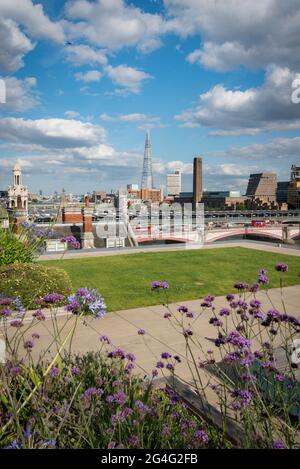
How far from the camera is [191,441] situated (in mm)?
2588

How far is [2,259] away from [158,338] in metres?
4.70

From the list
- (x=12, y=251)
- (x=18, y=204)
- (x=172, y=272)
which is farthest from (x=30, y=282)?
(x=172, y=272)

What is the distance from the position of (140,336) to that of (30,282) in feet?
9.66

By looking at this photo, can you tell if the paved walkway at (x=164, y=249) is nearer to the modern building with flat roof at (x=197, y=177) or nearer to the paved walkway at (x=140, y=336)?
the paved walkway at (x=140, y=336)

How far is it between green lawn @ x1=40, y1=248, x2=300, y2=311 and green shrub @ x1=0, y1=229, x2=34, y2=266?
192cm

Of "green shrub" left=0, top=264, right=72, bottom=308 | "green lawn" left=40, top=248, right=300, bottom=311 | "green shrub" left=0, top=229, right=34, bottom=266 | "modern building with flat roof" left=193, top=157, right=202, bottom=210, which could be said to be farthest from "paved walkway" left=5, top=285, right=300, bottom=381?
"modern building with flat roof" left=193, top=157, right=202, bottom=210

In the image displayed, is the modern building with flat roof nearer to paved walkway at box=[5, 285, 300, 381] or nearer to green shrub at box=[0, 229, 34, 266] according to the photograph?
green shrub at box=[0, 229, 34, 266]

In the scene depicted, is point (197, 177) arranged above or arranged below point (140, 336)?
above

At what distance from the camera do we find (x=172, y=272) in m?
12.8

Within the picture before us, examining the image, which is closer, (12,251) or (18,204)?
(12,251)

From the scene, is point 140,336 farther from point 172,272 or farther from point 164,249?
point 164,249

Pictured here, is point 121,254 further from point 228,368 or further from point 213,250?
point 228,368

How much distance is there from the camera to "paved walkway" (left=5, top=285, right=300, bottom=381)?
578 centimetres

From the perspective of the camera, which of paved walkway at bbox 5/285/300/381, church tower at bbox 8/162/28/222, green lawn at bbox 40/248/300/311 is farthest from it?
church tower at bbox 8/162/28/222
